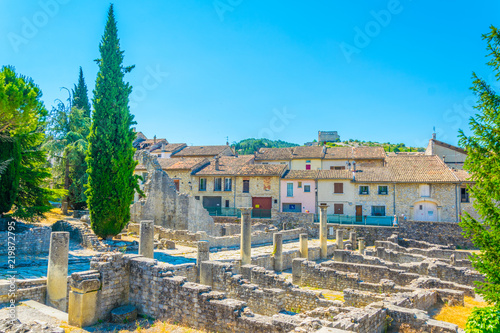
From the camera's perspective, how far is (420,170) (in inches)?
1566

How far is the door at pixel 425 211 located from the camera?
37.1 metres

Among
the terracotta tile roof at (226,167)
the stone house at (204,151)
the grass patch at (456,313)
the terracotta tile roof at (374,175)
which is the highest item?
the stone house at (204,151)

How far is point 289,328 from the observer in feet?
26.4

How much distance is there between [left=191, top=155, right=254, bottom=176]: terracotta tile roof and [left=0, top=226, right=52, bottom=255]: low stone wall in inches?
994

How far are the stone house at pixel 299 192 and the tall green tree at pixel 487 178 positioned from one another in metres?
30.9

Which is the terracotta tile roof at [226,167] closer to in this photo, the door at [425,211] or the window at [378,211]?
the window at [378,211]

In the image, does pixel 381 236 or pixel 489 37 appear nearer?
pixel 489 37

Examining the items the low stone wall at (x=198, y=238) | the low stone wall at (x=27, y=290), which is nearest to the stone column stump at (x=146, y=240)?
the low stone wall at (x=27, y=290)

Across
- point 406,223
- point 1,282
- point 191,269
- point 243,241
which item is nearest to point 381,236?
point 406,223

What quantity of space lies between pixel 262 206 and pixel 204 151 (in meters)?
20.5

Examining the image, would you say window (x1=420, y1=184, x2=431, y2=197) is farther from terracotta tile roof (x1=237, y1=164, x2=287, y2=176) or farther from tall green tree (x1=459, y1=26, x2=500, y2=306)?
tall green tree (x1=459, y1=26, x2=500, y2=306)

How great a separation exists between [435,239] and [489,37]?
1058 inches

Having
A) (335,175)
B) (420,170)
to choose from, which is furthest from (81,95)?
(420,170)

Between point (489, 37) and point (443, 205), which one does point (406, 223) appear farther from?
point (489, 37)
